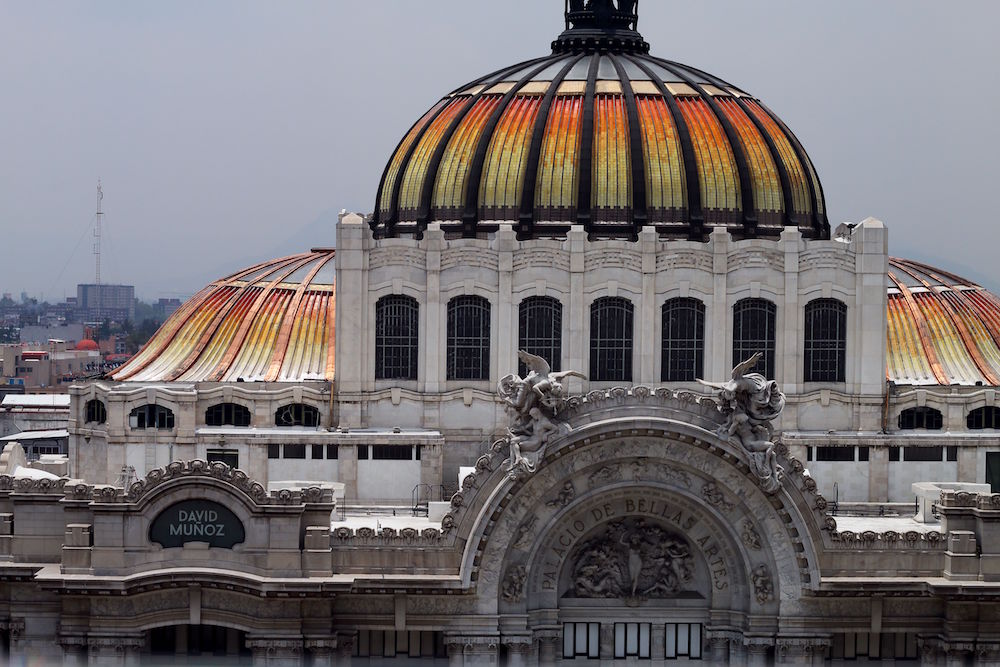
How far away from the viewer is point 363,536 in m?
94.8

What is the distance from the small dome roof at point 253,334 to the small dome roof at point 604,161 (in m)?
5.31

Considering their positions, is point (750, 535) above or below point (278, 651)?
above

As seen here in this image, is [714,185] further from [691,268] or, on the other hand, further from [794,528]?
[794,528]

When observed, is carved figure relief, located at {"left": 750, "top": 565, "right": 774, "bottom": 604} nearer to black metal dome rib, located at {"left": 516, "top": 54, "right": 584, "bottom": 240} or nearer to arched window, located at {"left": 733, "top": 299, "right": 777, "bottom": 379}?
arched window, located at {"left": 733, "top": 299, "right": 777, "bottom": 379}

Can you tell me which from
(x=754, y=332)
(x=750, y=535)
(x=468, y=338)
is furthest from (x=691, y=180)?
(x=750, y=535)

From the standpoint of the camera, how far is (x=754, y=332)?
108688 mm

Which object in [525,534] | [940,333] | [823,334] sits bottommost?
[525,534]

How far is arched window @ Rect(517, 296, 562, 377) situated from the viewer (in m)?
108

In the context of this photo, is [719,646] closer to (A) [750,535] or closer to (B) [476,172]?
(A) [750,535]

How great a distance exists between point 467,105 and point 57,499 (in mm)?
30871

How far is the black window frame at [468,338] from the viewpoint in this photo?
357 feet

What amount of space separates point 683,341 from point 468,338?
32.4 feet

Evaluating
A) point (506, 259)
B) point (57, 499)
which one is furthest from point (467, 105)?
point (57, 499)

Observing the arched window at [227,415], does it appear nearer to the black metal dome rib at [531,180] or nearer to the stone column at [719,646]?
the black metal dome rib at [531,180]
